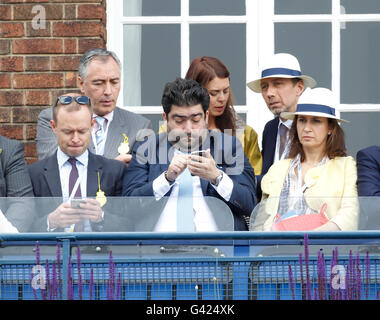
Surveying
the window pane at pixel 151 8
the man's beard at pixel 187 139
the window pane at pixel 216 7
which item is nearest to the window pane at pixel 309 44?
the window pane at pixel 216 7

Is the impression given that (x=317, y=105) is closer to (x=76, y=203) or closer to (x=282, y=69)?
(x=282, y=69)

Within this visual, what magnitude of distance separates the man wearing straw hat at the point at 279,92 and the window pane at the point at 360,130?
979mm

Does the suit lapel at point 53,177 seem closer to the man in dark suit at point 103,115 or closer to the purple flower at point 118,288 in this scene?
the man in dark suit at point 103,115

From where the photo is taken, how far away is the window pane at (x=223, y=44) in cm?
685

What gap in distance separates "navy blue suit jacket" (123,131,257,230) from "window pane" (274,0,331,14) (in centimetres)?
193

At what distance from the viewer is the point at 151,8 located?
690 cm

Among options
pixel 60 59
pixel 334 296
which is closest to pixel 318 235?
pixel 334 296

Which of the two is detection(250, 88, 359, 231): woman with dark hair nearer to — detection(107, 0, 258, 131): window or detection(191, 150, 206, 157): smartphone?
detection(191, 150, 206, 157): smartphone

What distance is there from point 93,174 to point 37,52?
1.78 meters

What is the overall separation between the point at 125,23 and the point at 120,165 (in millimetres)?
1882

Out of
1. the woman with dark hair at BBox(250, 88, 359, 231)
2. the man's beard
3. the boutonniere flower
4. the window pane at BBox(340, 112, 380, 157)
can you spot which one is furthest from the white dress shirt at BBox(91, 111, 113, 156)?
the window pane at BBox(340, 112, 380, 157)

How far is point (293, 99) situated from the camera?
580 cm

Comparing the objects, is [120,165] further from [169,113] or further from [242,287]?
[242,287]
